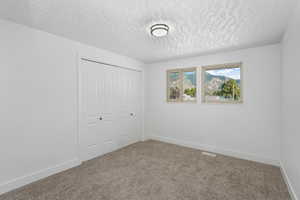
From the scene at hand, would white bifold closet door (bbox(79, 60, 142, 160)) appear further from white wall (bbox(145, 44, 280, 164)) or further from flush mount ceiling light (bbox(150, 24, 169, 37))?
flush mount ceiling light (bbox(150, 24, 169, 37))

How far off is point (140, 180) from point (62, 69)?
7.72 feet

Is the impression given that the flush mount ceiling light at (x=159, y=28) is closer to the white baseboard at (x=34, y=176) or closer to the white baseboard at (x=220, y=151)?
the white baseboard at (x=34, y=176)

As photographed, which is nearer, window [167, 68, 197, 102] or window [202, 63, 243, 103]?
window [202, 63, 243, 103]

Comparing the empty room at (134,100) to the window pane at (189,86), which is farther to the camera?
the window pane at (189,86)

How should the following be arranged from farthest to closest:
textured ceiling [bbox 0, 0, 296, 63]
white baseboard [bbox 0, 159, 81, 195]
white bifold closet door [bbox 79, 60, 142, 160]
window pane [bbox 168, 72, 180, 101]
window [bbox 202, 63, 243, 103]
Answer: window pane [bbox 168, 72, 180, 101]
window [bbox 202, 63, 243, 103]
white bifold closet door [bbox 79, 60, 142, 160]
white baseboard [bbox 0, 159, 81, 195]
textured ceiling [bbox 0, 0, 296, 63]

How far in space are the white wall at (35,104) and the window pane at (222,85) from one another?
3005mm

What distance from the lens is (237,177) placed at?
2258 mm

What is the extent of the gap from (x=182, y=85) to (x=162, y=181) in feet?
8.30

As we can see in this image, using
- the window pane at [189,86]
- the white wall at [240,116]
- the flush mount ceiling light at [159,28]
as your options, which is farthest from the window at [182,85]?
the flush mount ceiling light at [159,28]

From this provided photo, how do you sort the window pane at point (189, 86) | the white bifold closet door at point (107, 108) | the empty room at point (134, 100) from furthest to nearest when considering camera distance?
the window pane at point (189, 86)
the white bifold closet door at point (107, 108)
the empty room at point (134, 100)

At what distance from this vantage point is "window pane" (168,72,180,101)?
156 inches

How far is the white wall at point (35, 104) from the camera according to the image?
190cm

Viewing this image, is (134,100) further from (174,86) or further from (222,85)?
(222,85)

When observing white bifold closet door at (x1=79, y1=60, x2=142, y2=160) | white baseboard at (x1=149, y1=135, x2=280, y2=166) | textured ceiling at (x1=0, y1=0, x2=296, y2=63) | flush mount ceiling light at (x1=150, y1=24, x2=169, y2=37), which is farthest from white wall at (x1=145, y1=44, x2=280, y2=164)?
flush mount ceiling light at (x1=150, y1=24, x2=169, y2=37)
